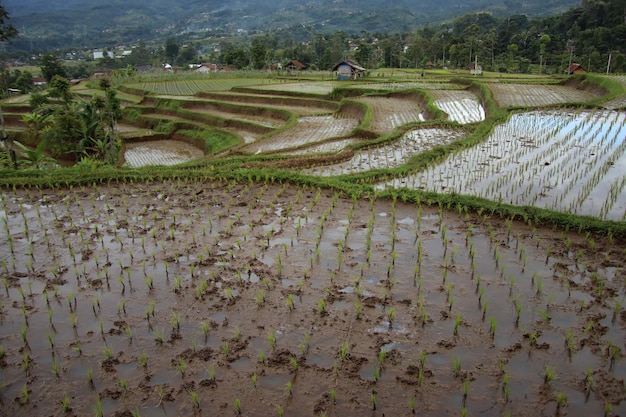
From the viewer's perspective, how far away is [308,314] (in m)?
4.25

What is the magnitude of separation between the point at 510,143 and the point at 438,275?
22.9 ft

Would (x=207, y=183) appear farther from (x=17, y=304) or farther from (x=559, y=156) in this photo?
(x=559, y=156)

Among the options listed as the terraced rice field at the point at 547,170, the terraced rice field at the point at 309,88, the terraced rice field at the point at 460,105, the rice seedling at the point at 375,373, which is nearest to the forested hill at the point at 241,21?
the terraced rice field at the point at 309,88

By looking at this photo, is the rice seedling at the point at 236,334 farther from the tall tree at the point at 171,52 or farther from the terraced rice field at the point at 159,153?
the tall tree at the point at 171,52

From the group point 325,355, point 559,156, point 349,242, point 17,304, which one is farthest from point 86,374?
point 559,156

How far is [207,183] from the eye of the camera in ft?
27.6

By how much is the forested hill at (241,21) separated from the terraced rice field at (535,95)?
108 metres

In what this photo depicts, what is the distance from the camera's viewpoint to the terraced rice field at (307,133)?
13.2 meters

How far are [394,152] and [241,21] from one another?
207588 mm

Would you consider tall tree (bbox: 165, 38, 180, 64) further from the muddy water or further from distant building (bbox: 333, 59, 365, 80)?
the muddy water

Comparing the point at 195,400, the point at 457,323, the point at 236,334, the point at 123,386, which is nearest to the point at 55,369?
the point at 123,386

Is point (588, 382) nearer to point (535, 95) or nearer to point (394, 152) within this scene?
point (394, 152)

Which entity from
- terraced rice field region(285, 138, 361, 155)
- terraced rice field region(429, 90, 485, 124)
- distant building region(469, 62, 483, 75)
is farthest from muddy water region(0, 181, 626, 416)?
distant building region(469, 62, 483, 75)

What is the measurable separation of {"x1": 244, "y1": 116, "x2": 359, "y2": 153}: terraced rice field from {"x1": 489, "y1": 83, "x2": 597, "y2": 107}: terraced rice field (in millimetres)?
5925
